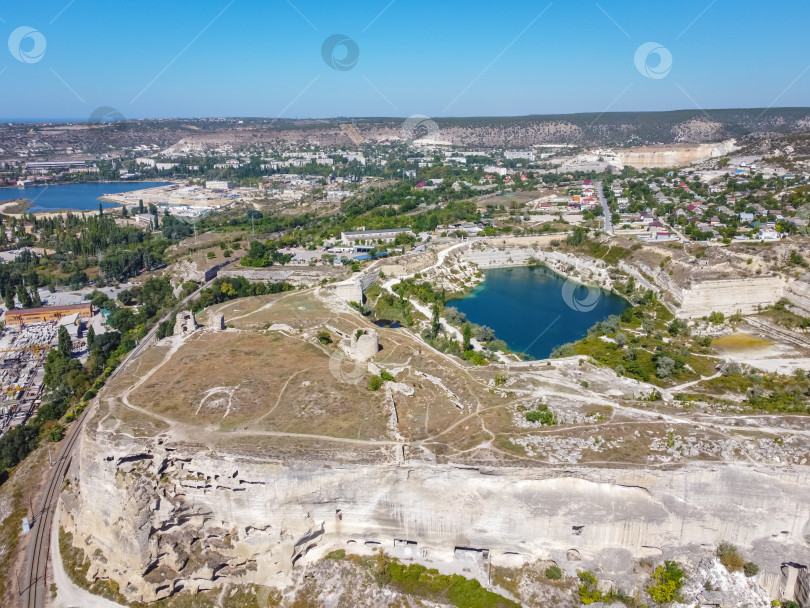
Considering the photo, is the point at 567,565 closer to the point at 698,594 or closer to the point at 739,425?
the point at 698,594

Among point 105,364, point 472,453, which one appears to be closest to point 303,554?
point 472,453

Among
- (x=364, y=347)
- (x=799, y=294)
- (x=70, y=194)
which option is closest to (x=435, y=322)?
(x=364, y=347)

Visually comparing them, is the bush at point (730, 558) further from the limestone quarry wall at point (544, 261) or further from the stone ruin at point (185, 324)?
Answer: the limestone quarry wall at point (544, 261)

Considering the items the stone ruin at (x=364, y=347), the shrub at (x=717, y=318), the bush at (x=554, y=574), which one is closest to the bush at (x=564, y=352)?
the stone ruin at (x=364, y=347)

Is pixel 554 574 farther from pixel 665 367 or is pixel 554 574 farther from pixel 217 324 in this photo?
pixel 217 324

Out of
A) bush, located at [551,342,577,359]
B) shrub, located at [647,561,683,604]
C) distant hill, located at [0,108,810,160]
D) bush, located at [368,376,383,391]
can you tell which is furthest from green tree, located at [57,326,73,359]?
distant hill, located at [0,108,810,160]

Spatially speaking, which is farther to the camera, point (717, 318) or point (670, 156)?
point (670, 156)
